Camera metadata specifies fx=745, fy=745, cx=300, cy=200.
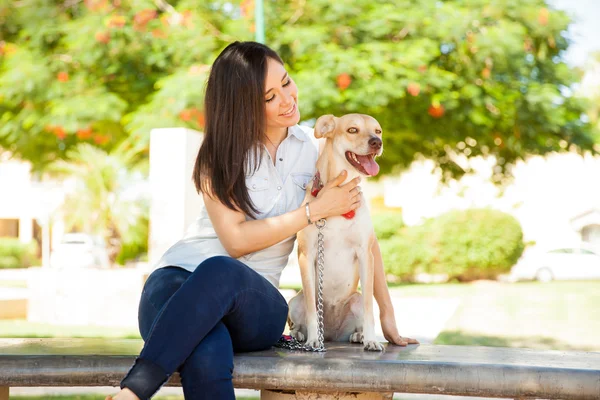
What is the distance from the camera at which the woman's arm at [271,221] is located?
2859 mm

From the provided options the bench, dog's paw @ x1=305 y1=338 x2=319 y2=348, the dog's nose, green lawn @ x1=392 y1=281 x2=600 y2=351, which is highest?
the dog's nose

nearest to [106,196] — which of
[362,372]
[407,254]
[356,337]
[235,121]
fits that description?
[407,254]

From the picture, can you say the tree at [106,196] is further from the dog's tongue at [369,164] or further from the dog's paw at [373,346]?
the dog's paw at [373,346]

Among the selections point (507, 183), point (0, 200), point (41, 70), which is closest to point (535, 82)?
point (507, 183)

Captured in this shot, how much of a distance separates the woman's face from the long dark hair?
3 cm

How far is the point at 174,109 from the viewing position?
34.8 ft

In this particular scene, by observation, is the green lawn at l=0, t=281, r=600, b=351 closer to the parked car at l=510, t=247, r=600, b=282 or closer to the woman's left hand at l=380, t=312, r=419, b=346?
the woman's left hand at l=380, t=312, r=419, b=346

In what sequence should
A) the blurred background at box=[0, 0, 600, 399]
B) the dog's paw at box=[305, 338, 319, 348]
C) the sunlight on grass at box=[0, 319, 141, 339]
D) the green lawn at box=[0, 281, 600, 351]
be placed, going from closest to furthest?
the dog's paw at box=[305, 338, 319, 348], the sunlight on grass at box=[0, 319, 141, 339], the green lawn at box=[0, 281, 600, 351], the blurred background at box=[0, 0, 600, 399]

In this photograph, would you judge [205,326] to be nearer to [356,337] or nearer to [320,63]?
[356,337]

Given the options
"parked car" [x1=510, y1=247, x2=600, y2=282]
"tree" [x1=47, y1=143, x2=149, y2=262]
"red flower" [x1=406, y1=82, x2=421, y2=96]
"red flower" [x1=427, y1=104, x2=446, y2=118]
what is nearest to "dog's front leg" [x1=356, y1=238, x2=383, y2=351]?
"red flower" [x1=406, y1=82, x2=421, y2=96]

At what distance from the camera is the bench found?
246cm

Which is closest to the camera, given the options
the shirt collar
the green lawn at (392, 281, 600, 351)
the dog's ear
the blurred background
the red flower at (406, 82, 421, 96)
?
the dog's ear

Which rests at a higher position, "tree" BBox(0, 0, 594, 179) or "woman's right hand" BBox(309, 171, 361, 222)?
"tree" BBox(0, 0, 594, 179)

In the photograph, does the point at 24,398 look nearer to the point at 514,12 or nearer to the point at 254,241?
the point at 254,241
